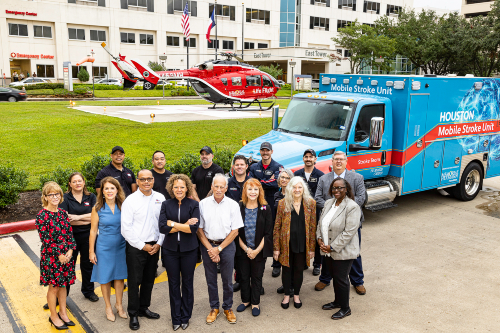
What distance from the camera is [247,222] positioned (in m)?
5.62

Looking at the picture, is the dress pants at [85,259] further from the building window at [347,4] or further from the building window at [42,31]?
the building window at [347,4]

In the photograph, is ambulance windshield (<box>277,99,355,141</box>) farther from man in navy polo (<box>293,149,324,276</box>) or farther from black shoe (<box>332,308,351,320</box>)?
black shoe (<box>332,308,351,320</box>)

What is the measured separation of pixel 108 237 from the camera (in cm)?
538

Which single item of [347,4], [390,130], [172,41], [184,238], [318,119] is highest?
[347,4]

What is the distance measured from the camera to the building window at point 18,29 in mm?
55438

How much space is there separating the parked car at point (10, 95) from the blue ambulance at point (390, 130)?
29004mm

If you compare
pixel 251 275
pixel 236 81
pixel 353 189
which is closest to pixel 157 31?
pixel 236 81

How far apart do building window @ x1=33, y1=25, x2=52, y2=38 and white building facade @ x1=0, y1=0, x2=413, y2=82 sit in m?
0.12

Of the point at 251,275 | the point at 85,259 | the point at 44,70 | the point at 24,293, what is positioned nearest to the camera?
the point at 251,275

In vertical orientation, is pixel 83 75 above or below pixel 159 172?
above

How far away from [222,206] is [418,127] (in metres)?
5.96

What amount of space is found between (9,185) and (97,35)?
5764 cm

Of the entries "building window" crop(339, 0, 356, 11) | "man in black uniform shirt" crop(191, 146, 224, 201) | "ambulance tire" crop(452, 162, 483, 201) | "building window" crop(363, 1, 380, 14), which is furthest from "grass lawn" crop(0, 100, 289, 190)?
"building window" crop(363, 1, 380, 14)

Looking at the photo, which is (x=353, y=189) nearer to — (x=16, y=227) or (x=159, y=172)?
(x=159, y=172)
